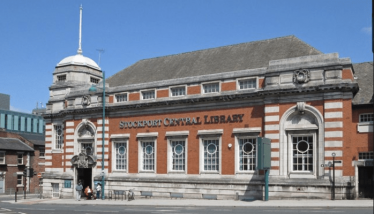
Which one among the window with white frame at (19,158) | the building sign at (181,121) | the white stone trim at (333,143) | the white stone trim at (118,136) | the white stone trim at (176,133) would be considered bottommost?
the window with white frame at (19,158)

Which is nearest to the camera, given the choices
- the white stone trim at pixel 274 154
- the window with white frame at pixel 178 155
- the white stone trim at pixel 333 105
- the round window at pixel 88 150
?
the white stone trim at pixel 333 105

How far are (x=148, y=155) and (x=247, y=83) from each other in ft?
34.8

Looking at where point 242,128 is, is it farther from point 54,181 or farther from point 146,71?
point 54,181

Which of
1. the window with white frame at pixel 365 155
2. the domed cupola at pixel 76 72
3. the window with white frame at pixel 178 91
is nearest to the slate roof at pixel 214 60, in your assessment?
the domed cupola at pixel 76 72

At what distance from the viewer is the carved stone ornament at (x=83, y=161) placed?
42875mm

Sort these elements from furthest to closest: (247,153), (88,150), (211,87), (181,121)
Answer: (88,150), (181,121), (211,87), (247,153)

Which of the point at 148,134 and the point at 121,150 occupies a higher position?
the point at 148,134

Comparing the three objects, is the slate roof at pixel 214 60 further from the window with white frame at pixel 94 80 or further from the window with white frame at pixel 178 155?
the window with white frame at pixel 178 155

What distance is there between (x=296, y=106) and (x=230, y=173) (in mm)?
7086

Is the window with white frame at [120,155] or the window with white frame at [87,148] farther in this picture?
the window with white frame at [87,148]

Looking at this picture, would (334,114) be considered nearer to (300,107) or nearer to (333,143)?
(333,143)

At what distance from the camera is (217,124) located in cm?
3662

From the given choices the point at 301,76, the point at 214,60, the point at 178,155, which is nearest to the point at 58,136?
the point at 178,155

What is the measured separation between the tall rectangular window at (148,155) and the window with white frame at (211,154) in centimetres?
499
